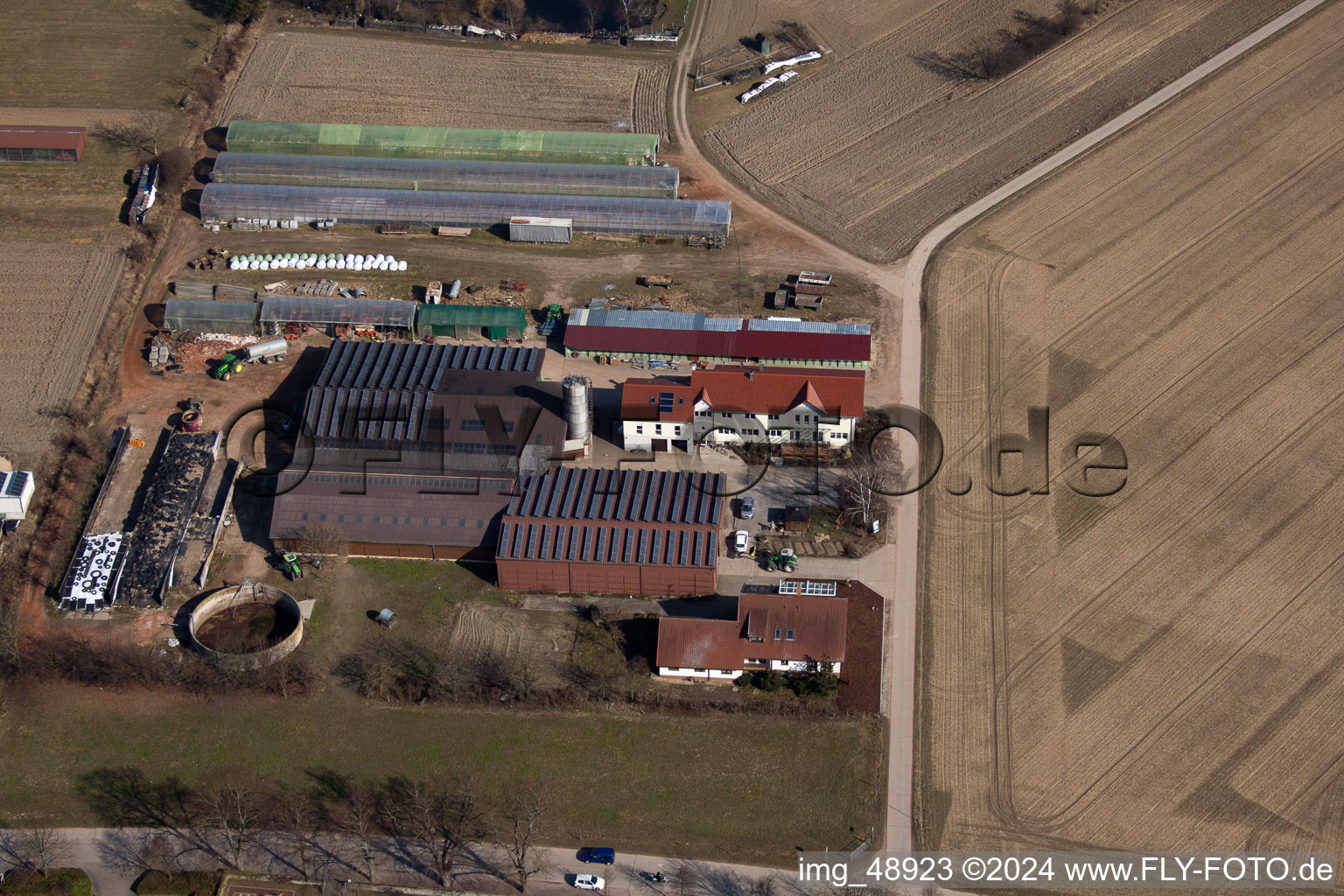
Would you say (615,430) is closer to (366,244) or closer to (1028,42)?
(366,244)

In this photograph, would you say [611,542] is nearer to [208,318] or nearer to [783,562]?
[783,562]

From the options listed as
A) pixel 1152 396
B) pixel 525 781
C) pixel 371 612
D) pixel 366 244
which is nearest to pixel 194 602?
pixel 371 612

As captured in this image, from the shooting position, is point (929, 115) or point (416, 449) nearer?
point (416, 449)

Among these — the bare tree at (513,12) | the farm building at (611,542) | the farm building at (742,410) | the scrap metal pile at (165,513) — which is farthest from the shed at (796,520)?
the bare tree at (513,12)

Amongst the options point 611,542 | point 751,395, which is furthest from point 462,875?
point 751,395

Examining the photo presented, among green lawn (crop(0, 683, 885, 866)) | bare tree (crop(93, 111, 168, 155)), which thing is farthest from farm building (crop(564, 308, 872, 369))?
bare tree (crop(93, 111, 168, 155))

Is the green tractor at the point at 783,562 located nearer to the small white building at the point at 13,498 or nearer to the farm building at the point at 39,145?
the small white building at the point at 13,498
